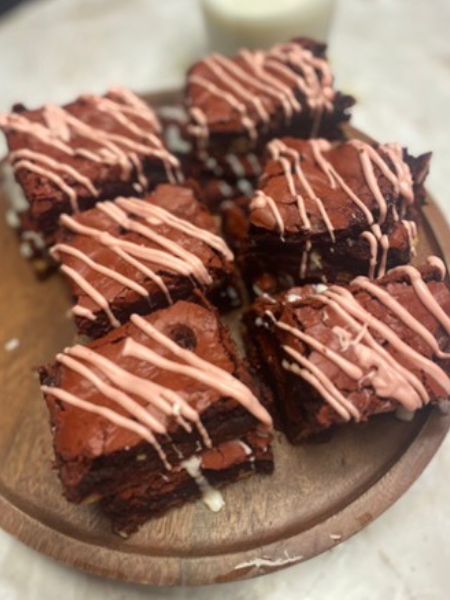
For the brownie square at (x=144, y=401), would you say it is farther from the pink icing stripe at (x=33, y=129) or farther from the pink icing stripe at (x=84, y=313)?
the pink icing stripe at (x=33, y=129)

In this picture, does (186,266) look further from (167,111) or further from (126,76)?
(126,76)

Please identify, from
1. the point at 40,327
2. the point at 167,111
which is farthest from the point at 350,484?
the point at 167,111

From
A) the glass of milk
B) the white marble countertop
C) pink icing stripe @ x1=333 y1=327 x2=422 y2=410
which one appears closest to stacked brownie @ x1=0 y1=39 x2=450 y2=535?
pink icing stripe @ x1=333 y1=327 x2=422 y2=410

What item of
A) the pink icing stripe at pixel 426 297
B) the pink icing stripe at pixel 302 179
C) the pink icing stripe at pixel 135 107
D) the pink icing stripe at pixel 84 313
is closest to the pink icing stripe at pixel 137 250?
the pink icing stripe at pixel 84 313

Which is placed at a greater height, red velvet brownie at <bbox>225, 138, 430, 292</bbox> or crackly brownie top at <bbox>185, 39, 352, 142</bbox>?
crackly brownie top at <bbox>185, 39, 352, 142</bbox>

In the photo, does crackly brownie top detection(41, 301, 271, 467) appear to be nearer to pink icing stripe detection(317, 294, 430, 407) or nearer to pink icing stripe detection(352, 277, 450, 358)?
pink icing stripe detection(317, 294, 430, 407)
